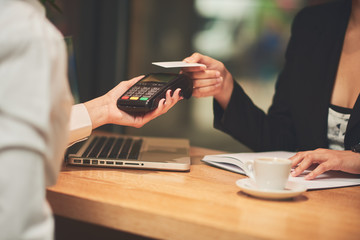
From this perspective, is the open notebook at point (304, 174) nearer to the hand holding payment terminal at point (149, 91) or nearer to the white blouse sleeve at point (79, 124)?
the hand holding payment terminal at point (149, 91)

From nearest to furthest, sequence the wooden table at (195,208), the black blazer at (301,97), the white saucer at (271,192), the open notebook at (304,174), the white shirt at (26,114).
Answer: the white shirt at (26,114), the wooden table at (195,208), the white saucer at (271,192), the open notebook at (304,174), the black blazer at (301,97)

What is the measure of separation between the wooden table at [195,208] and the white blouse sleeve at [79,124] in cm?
9

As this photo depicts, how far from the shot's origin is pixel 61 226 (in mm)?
1248

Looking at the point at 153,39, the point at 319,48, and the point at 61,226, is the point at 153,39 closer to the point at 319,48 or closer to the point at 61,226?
the point at 319,48

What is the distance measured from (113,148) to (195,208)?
452mm

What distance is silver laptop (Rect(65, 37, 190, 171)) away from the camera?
97 centimetres

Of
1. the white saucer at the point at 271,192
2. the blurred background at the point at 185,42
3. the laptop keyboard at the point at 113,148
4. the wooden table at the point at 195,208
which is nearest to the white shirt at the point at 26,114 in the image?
the wooden table at the point at 195,208

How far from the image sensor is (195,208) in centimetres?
70

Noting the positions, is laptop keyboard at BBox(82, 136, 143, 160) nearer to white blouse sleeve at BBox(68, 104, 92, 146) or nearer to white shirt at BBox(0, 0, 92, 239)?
white blouse sleeve at BBox(68, 104, 92, 146)

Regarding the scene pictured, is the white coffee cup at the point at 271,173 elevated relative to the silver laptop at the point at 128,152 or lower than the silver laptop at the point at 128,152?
elevated

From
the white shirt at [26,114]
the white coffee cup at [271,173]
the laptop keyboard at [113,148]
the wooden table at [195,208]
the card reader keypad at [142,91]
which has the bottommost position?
the laptop keyboard at [113,148]

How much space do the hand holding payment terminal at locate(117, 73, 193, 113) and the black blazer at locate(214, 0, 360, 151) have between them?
28cm

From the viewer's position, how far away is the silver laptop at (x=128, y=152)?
97 centimetres

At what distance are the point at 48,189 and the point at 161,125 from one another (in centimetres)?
160
